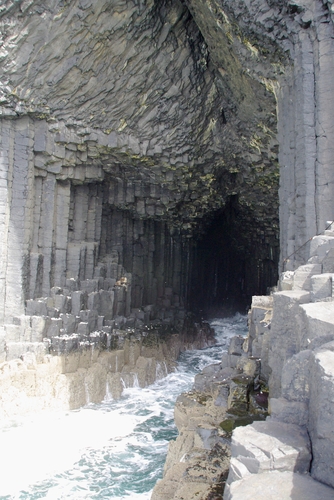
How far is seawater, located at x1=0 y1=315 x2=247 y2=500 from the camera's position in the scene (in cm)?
884

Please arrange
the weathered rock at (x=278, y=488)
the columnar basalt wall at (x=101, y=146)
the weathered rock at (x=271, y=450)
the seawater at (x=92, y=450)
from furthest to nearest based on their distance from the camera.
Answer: the columnar basalt wall at (x=101, y=146) → the seawater at (x=92, y=450) → the weathered rock at (x=271, y=450) → the weathered rock at (x=278, y=488)

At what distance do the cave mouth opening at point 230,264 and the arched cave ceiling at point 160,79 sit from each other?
5.17 m

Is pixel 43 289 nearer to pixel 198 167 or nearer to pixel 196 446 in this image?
pixel 198 167

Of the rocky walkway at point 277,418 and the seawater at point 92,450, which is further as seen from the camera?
the seawater at point 92,450

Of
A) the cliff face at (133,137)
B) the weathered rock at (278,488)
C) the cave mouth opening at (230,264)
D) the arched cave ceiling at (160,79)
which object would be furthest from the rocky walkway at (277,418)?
the cave mouth opening at (230,264)

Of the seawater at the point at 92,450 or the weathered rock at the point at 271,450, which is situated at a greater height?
the weathered rock at the point at 271,450

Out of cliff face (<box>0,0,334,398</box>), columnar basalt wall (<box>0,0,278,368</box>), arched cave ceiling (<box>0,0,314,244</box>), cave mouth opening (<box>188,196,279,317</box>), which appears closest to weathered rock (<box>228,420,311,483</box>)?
cliff face (<box>0,0,334,398</box>)

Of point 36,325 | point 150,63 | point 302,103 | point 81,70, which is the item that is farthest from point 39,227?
point 302,103

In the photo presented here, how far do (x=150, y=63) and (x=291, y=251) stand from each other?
752cm

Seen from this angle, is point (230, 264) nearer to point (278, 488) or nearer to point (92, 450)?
point (92, 450)

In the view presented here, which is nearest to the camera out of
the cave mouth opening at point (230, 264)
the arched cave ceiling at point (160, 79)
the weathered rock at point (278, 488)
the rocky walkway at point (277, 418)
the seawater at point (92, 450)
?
the weathered rock at point (278, 488)

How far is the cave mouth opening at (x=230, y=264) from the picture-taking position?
22.9m

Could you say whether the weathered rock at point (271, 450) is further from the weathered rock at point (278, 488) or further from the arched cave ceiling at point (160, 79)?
the arched cave ceiling at point (160, 79)

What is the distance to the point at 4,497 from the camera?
28.1ft
